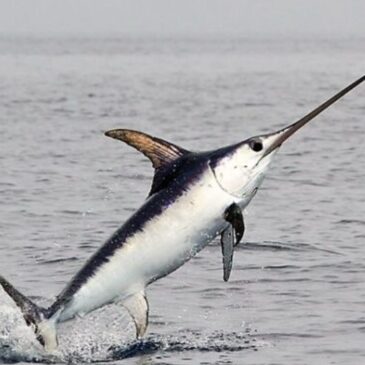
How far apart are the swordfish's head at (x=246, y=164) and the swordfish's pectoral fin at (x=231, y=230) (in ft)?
0.39

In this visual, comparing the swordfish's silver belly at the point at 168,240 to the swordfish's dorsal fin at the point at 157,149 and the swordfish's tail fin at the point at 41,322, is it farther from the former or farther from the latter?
the swordfish's tail fin at the point at 41,322

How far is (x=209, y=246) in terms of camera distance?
1770 cm

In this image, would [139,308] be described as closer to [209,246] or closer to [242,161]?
[242,161]

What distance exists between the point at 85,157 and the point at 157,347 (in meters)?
16.4

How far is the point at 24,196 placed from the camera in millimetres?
22406

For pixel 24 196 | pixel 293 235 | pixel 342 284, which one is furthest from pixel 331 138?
pixel 342 284

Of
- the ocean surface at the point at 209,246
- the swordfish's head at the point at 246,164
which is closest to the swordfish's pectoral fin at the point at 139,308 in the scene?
the ocean surface at the point at 209,246

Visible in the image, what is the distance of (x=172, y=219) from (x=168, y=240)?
0.48ft

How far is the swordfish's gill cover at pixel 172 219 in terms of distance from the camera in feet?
32.2

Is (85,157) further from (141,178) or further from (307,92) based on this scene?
(307,92)

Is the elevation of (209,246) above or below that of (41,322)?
below

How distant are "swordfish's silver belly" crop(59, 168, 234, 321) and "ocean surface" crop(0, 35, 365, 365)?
528 millimetres

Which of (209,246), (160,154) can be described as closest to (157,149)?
(160,154)

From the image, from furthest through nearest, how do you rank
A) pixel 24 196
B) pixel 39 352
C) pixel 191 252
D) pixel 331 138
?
1. pixel 331 138
2. pixel 24 196
3. pixel 39 352
4. pixel 191 252
